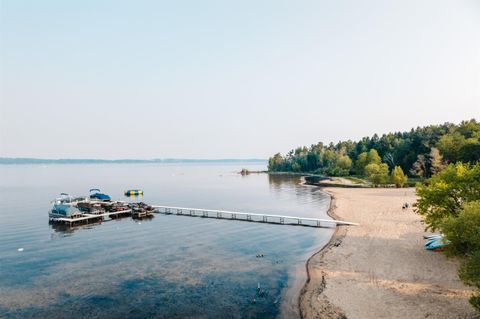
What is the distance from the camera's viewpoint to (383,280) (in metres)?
27.9

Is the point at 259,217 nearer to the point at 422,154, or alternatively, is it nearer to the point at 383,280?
the point at 383,280

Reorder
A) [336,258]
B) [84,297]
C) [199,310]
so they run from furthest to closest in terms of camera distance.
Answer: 1. [336,258]
2. [84,297]
3. [199,310]

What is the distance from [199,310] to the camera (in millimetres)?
24484

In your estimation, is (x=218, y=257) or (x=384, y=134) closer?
(x=218, y=257)

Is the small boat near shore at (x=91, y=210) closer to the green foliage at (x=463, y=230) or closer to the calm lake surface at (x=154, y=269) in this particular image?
the calm lake surface at (x=154, y=269)

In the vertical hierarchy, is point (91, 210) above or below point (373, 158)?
below

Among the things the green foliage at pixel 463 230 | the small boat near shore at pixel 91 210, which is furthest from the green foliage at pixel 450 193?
the small boat near shore at pixel 91 210

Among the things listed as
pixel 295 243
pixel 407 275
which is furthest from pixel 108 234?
pixel 407 275

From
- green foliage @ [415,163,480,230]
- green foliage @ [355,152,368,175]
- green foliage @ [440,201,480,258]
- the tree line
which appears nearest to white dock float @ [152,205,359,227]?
green foliage @ [415,163,480,230]

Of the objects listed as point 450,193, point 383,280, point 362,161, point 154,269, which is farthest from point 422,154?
point 154,269

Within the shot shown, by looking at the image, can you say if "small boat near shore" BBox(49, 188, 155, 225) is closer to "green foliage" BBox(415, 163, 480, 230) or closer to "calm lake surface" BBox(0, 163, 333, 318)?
"calm lake surface" BBox(0, 163, 333, 318)

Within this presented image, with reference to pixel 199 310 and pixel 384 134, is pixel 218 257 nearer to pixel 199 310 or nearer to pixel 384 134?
pixel 199 310

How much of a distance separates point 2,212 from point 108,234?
36.6 m

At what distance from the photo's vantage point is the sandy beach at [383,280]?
22547 mm
